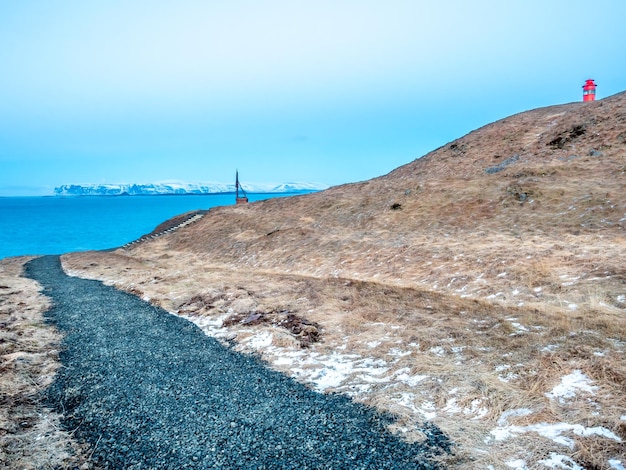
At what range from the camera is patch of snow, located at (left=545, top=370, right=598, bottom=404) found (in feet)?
24.4

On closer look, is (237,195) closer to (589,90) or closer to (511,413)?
(589,90)

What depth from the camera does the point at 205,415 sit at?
759 centimetres

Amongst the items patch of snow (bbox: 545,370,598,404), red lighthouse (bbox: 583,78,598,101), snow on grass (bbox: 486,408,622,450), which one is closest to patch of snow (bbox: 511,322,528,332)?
patch of snow (bbox: 545,370,598,404)

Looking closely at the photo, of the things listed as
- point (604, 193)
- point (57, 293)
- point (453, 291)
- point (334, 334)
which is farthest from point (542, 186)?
point (57, 293)

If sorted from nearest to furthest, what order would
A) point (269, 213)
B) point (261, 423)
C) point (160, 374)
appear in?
point (261, 423) → point (160, 374) → point (269, 213)

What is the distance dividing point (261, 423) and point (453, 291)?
10829 mm

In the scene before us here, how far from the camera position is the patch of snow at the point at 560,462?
220 inches

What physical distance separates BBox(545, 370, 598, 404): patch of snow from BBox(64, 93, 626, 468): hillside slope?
4 centimetres

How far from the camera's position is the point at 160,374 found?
9.66m

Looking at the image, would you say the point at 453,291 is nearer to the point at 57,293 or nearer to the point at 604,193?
the point at 604,193

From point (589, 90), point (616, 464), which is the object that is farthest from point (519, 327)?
point (589, 90)

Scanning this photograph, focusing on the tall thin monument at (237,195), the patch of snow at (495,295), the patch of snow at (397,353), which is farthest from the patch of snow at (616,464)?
the tall thin monument at (237,195)

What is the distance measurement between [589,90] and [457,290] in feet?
155

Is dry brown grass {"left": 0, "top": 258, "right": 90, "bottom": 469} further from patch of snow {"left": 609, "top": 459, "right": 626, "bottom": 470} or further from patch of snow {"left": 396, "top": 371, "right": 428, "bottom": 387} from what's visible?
patch of snow {"left": 609, "top": 459, "right": 626, "bottom": 470}
